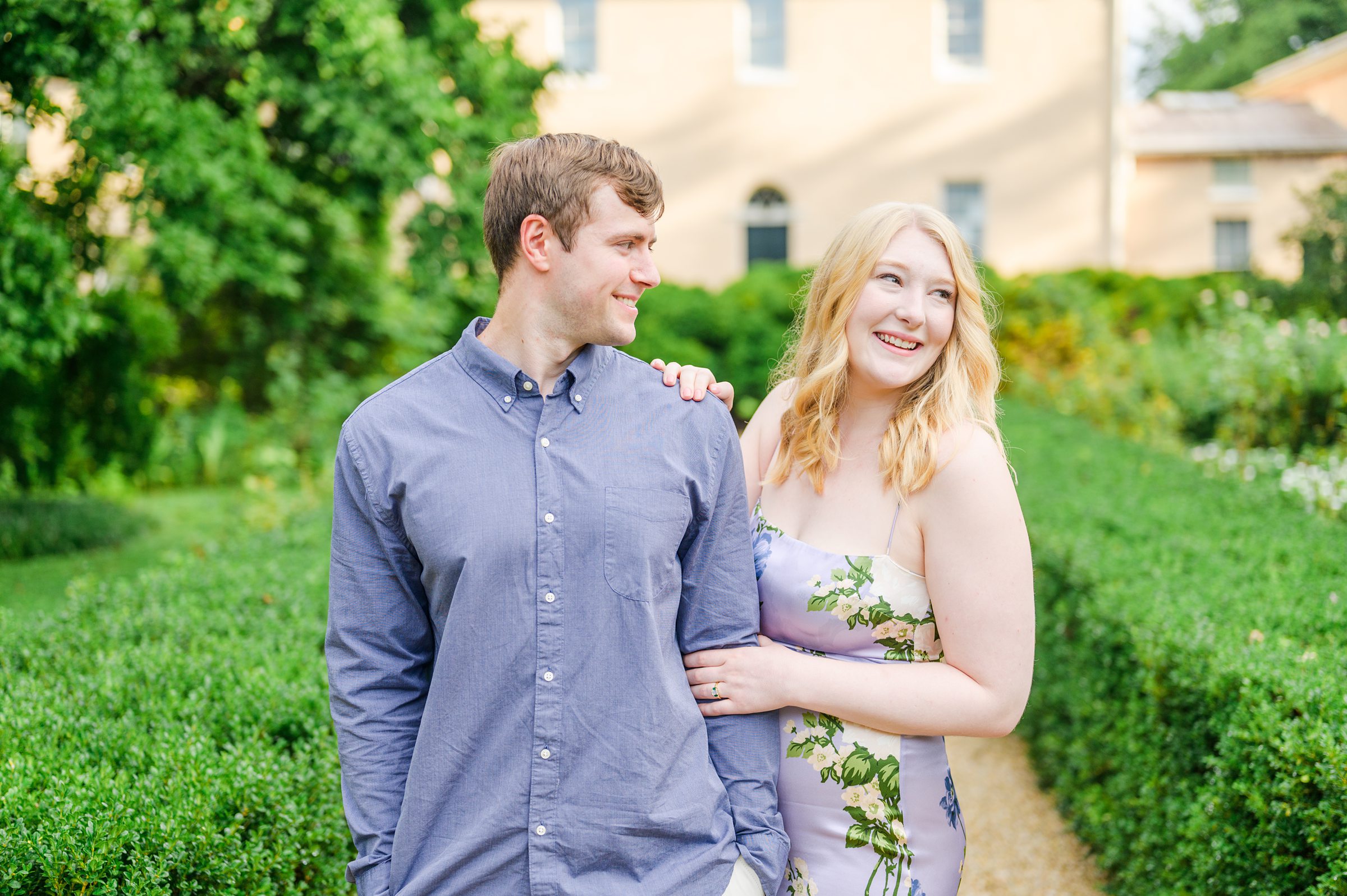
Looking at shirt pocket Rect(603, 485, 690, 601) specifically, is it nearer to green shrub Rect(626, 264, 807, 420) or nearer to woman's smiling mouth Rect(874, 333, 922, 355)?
woman's smiling mouth Rect(874, 333, 922, 355)

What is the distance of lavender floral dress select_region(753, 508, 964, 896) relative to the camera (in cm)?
207

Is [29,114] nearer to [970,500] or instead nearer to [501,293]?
[501,293]

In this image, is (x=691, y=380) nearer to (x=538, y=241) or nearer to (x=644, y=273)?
(x=644, y=273)

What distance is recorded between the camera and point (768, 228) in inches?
790

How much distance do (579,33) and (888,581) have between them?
19.3m

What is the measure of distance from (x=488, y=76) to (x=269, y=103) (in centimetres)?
180


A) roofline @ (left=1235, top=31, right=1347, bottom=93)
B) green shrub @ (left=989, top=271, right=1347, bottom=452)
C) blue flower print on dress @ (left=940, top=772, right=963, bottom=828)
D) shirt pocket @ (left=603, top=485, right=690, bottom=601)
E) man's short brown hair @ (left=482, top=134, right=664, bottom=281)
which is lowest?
green shrub @ (left=989, top=271, right=1347, bottom=452)

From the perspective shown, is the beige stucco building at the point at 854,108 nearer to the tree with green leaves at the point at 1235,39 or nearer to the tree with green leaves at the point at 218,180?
the tree with green leaves at the point at 1235,39

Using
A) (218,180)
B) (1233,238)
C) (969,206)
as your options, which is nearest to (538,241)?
(218,180)

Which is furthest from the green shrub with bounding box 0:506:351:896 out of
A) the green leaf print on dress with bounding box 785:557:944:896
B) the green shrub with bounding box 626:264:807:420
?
the green shrub with bounding box 626:264:807:420

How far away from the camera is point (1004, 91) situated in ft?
63.9

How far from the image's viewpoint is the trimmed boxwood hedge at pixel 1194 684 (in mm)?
2555

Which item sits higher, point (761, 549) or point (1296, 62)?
point (1296, 62)

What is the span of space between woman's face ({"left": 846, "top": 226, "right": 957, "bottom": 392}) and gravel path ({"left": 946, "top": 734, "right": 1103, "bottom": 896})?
270 cm
